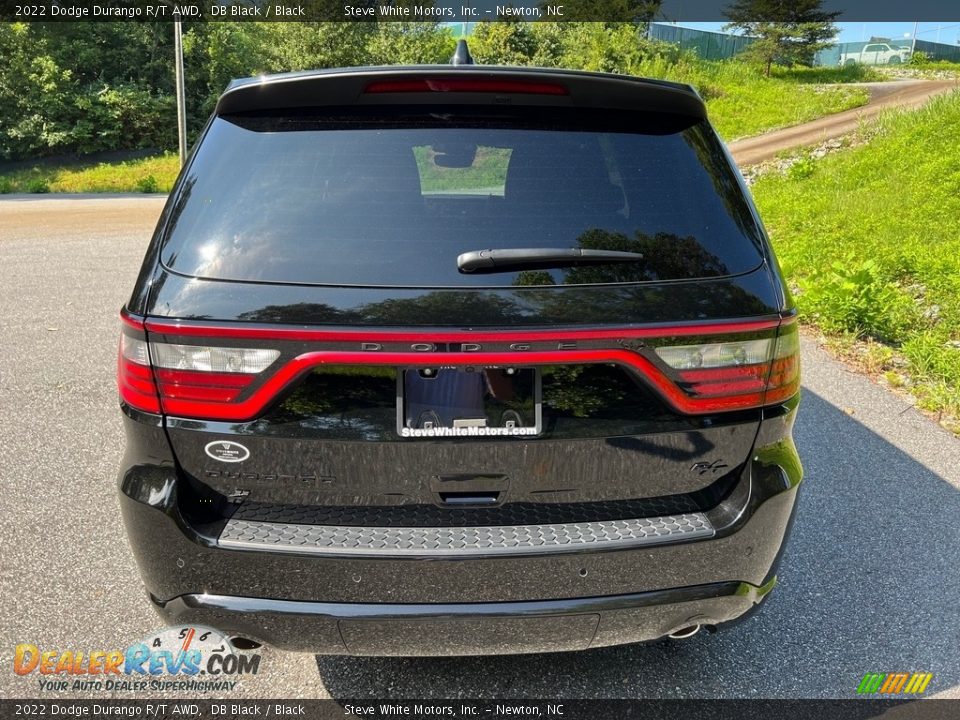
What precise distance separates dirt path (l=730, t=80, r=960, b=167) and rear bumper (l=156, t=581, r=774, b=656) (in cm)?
2019

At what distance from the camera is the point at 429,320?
1.76m

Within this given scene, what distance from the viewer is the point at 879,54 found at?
5366 centimetres

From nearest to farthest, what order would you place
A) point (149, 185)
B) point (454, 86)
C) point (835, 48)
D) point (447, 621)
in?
point (447, 621)
point (454, 86)
point (149, 185)
point (835, 48)

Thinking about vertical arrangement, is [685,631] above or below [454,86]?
below

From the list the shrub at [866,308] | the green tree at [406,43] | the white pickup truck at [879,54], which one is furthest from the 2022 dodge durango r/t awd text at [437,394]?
the white pickup truck at [879,54]

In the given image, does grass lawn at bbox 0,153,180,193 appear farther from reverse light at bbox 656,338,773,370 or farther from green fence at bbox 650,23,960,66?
green fence at bbox 650,23,960,66

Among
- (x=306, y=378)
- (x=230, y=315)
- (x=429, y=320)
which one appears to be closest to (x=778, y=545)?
(x=429, y=320)

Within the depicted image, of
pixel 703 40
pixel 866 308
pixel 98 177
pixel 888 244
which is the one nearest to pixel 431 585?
pixel 866 308

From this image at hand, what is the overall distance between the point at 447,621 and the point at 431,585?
108 millimetres

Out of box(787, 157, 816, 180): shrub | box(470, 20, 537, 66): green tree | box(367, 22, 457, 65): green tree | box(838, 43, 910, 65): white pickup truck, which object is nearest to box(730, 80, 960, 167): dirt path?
box(787, 157, 816, 180): shrub

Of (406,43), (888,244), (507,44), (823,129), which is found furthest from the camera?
(406,43)

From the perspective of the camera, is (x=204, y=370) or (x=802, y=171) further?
(x=802, y=171)

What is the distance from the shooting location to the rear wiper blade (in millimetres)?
1818
